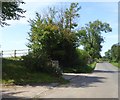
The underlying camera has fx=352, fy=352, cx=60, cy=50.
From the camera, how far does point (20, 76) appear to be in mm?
Answer: 26016

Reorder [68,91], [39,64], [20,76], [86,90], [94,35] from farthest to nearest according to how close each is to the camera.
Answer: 1. [94,35]
2. [39,64]
3. [20,76]
4. [86,90]
5. [68,91]

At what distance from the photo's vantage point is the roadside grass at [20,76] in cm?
2462

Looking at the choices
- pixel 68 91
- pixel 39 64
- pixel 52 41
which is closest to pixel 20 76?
pixel 39 64

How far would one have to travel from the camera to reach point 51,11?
5681cm

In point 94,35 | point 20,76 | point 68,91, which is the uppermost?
point 94,35

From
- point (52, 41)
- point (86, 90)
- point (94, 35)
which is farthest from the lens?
point (94, 35)

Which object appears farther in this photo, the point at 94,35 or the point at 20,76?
the point at 94,35

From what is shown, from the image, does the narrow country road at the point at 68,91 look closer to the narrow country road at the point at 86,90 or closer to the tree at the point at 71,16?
the narrow country road at the point at 86,90

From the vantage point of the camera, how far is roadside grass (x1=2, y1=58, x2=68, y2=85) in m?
24.6

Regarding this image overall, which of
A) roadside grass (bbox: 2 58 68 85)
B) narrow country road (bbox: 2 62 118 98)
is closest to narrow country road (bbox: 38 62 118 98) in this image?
narrow country road (bbox: 2 62 118 98)

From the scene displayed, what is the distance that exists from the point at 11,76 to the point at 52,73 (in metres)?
5.49

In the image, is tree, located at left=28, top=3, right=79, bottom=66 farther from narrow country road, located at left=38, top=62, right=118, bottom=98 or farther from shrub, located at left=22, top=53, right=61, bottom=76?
narrow country road, located at left=38, top=62, right=118, bottom=98

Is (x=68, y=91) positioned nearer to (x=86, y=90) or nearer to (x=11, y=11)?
(x=86, y=90)

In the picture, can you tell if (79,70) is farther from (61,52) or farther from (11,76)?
(11,76)
